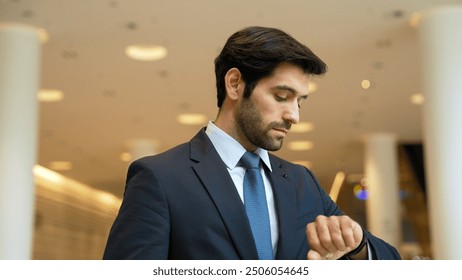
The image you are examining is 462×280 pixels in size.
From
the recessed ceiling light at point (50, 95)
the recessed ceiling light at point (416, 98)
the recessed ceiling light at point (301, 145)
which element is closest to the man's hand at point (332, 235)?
the recessed ceiling light at point (50, 95)

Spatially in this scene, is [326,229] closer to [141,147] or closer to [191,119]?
[191,119]

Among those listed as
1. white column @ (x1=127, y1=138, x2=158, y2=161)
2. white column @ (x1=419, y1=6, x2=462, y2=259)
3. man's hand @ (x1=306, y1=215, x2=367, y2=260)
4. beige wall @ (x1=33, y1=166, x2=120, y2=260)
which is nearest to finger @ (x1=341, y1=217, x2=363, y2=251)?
man's hand @ (x1=306, y1=215, x2=367, y2=260)

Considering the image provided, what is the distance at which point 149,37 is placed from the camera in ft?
19.7

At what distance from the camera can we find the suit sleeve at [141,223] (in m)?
1.04

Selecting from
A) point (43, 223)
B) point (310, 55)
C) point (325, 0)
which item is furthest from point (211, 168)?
point (43, 223)

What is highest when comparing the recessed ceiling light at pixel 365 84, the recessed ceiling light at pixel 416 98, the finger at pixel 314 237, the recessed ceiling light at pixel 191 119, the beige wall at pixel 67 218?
the recessed ceiling light at pixel 365 84

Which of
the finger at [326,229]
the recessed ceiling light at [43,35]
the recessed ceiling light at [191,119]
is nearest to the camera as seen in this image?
the finger at [326,229]

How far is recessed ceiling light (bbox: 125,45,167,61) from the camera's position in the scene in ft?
20.7

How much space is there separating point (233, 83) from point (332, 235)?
391mm

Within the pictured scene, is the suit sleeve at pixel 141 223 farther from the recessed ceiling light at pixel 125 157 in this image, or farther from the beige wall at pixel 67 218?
the beige wall at pixel 67 218

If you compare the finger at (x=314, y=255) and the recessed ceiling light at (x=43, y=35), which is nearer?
the finger at (x=314, y=255)

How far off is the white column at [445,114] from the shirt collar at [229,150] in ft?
13.7

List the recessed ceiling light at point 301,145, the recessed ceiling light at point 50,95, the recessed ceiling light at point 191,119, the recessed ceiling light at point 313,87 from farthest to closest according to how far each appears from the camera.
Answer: the recessed ceiling light at point 301,145, the recessed ceiling light at point 191,119, the recessed ceiling light at point 50,95, the recessed ceiling light at point 313,87
